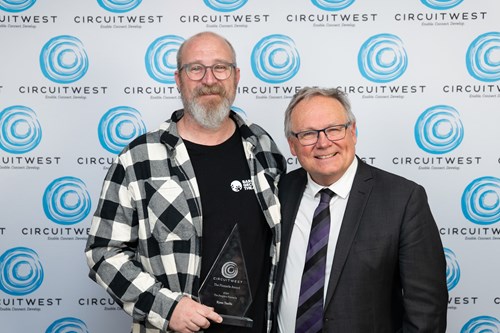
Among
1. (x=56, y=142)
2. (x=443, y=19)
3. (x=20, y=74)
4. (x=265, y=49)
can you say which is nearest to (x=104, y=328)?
(x=56, y=142)

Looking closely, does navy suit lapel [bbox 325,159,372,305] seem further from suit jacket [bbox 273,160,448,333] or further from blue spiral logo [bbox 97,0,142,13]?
blue spiral logo [bbox 97,0,142,13]

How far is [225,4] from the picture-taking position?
2582 millimetres

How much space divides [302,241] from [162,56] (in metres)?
1.27

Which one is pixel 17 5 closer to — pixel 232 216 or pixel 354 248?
pixel 232 216

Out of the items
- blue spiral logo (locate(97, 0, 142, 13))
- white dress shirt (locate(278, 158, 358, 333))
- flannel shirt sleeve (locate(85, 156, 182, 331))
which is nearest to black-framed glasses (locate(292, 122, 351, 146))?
white dress shirt (locate(278, 158, 358, 333))

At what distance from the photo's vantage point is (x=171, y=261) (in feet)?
6.09

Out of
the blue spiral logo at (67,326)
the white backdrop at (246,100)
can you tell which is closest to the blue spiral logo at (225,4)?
the white backdrop at (246,100)

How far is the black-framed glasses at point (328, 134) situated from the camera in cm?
181

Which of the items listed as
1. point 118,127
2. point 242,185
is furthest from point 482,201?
point 118,127

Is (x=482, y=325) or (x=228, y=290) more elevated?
(x=228, y=290)

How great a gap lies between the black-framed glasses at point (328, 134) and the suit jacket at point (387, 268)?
26cm

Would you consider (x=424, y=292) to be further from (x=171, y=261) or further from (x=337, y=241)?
(x=171, y=261)

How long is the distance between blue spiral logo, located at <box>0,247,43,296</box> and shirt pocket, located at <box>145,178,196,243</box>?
107 cm

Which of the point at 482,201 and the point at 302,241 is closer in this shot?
the point at 302,241
